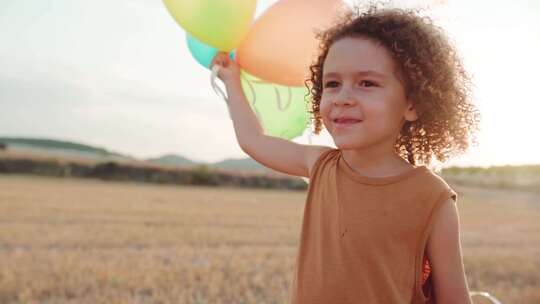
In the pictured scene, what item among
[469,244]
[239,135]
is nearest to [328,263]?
[239,135]

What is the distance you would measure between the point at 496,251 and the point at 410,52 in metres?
8.60

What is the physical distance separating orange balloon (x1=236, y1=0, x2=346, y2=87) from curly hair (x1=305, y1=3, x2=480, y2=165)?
16 centimetres

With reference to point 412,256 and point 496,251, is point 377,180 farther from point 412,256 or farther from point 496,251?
point 496,251

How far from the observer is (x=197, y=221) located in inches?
507

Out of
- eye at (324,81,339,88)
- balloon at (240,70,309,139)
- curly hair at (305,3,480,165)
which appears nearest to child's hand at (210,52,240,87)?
balloon at (240,70,309,139)

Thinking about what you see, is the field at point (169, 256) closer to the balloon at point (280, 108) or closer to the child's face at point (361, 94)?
the balloon at point (280, 108)

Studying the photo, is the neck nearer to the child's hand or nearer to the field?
the child's hand

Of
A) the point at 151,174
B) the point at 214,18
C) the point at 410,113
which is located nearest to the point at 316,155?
the point at 410,113

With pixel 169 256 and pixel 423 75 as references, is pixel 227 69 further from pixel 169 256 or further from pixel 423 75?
pixel 169 256

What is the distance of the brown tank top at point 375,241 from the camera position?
5.33 ft

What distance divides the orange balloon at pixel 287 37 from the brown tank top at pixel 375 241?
56 cm

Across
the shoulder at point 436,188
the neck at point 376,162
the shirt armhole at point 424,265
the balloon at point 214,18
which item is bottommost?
the shirt armhole at point 424,265

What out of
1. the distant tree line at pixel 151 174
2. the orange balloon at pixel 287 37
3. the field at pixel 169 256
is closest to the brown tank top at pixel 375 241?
the orange balloon at pixel 287 37

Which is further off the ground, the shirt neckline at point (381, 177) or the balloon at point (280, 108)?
the balloon at point (280, 108)
